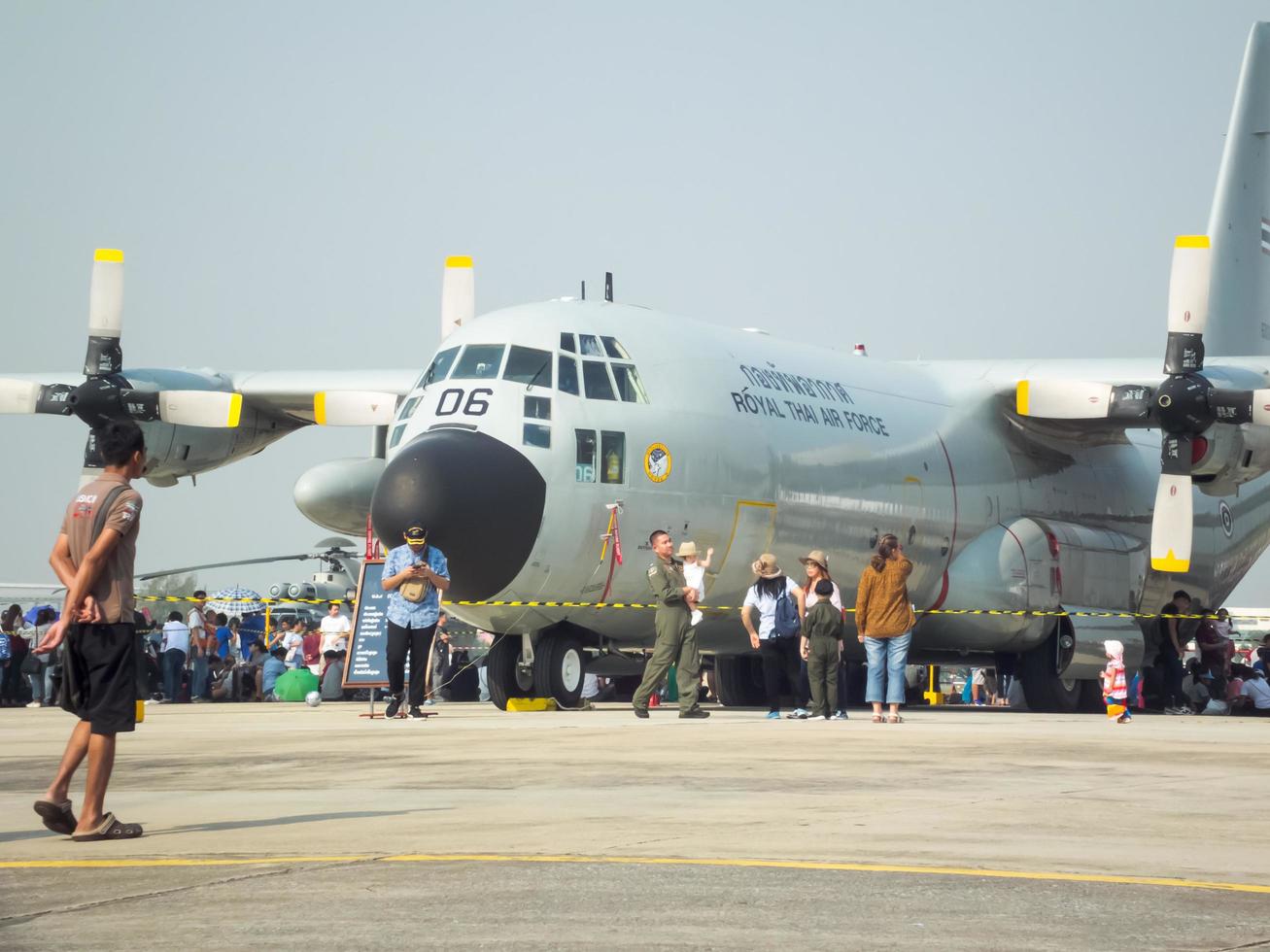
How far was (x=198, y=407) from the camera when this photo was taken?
2159 centimetres

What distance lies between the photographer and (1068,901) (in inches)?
193

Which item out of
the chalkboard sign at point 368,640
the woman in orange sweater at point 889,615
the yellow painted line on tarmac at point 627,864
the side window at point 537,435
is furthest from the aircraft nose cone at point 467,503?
the yellow painted line on tarmac at point 627,864

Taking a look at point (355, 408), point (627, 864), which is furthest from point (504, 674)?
point (627, 864)

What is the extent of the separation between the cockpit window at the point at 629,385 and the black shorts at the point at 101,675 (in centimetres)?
1023

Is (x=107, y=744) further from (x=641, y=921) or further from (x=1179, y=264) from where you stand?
(x=1179, y=264)

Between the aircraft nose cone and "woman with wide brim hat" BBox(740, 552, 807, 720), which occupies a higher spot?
the aircraft nose cone

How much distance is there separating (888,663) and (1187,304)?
6.73 metres

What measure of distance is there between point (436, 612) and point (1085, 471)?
11767mm

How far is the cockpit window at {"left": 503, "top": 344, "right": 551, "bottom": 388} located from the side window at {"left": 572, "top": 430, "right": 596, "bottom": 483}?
57 centimetres

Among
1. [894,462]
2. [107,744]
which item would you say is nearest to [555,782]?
[107,744]

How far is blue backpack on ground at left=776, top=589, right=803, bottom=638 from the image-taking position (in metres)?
15.8

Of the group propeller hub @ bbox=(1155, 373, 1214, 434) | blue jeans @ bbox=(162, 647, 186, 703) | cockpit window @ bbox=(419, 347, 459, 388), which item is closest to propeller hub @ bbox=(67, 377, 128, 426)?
blue jeans @ bbox=(162, 647, 186, 703)

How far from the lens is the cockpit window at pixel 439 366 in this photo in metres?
16.7

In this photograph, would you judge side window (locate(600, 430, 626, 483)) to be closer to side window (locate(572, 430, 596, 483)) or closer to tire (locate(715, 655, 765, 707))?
side window (locate(572, 430, 596, 483))
